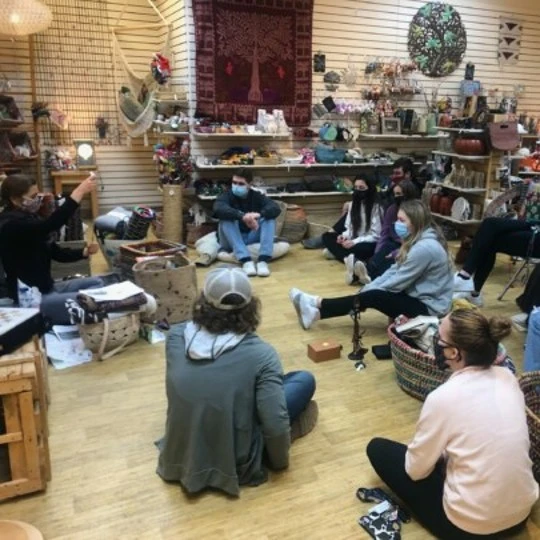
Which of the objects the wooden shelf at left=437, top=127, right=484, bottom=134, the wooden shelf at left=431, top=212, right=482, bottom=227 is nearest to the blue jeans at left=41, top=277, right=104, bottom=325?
the wooden shelf at left=431, top=212, right=482, bottom=227

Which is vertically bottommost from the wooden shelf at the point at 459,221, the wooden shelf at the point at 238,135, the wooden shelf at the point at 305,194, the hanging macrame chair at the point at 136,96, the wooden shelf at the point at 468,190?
the wooden shelf at the point at 459,221

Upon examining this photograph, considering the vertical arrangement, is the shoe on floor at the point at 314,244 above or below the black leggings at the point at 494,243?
below

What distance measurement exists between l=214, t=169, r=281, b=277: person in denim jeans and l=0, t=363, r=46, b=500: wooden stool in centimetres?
322

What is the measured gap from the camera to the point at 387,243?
4582 mm

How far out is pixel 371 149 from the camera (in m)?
7.28

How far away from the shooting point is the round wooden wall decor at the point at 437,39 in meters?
7.05

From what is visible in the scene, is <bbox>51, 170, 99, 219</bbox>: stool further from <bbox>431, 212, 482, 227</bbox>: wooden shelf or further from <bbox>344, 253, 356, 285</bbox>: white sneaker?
<bbox>431, 212, 482, 227</bbox>: wooden shelf

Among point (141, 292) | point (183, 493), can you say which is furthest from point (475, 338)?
point (141, 292)

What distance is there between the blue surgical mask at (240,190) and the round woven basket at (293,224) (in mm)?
973

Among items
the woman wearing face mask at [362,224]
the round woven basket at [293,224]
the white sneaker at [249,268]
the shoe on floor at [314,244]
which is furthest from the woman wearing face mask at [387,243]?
the round woven basket at [293,224]

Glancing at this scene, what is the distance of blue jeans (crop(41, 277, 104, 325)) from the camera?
3.47m

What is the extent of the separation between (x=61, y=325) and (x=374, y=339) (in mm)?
2193

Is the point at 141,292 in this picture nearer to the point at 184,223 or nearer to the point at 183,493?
the point at 183,493

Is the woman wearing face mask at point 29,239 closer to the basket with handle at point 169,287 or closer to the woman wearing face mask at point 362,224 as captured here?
the basket with handle at point 169,287
